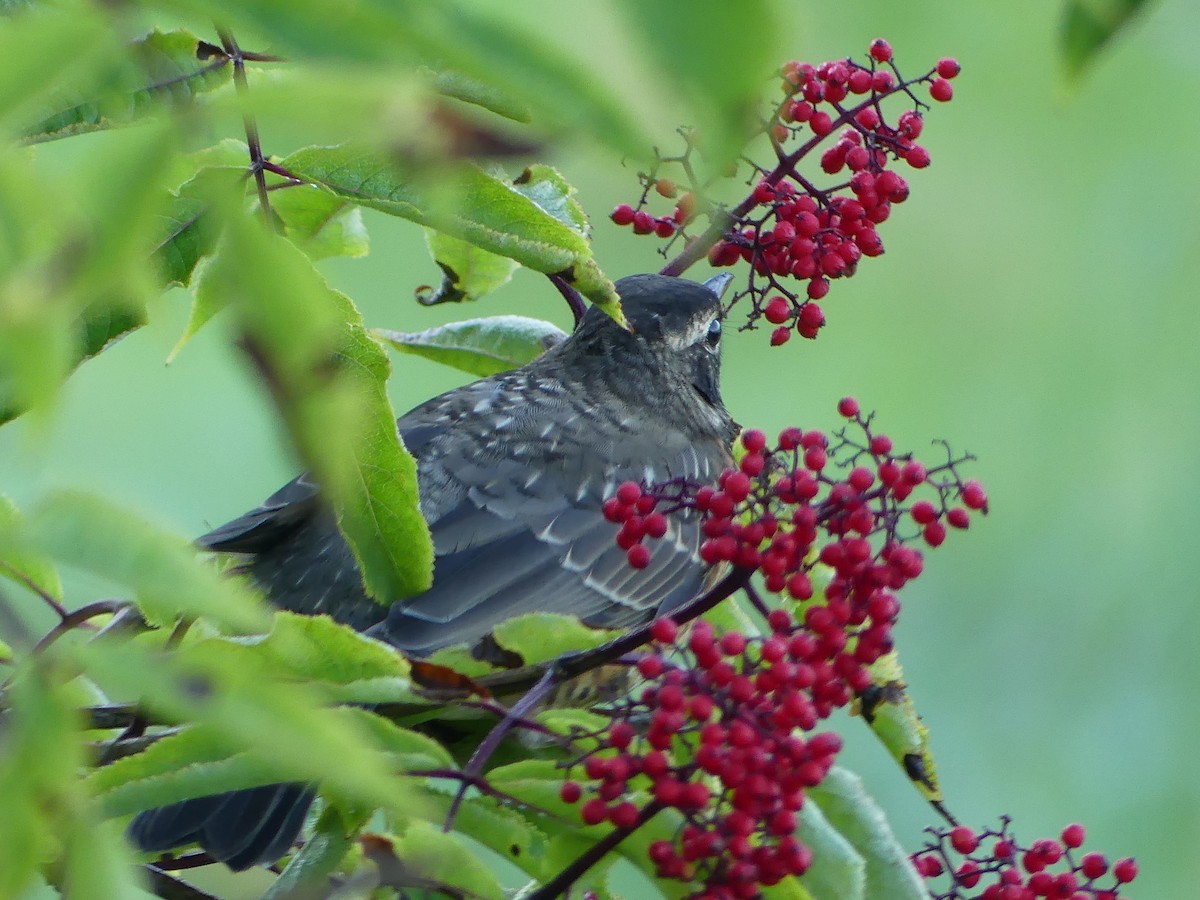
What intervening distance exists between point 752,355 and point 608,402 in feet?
9.24

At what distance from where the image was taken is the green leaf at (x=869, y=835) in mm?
1004

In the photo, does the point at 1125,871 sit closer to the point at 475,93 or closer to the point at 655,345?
the point at 475,93

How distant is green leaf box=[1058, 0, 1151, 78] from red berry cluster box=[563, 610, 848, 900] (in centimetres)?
53

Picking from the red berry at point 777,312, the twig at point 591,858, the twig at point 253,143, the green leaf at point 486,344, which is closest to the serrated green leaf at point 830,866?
the twig at point 591,858

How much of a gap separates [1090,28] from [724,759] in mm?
552

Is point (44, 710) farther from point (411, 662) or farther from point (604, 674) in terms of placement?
point (604, 674)

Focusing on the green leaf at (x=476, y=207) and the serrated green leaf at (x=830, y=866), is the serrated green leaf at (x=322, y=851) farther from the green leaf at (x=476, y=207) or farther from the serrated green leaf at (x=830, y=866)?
the green leaf at (x=476, y=207)

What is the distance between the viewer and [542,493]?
6.52 ft

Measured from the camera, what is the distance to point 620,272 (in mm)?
4996

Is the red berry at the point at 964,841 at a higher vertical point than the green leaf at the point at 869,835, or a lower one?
higher

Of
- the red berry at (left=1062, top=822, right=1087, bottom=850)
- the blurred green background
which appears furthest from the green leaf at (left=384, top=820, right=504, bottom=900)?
the blurred green background

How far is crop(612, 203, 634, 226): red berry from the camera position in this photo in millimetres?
1660

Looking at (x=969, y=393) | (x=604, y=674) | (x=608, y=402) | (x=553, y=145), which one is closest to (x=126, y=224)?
(x=553, y=145)

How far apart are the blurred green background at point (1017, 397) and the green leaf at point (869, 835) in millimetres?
2745
